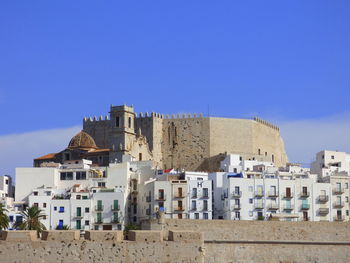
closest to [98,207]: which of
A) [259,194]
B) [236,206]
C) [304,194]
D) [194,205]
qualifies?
[194,205]

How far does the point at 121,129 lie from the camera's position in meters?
74.6

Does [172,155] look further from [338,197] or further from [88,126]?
[338,197]

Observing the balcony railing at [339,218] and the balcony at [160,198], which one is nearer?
the balcony at [160,198]

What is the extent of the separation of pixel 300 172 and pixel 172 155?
16.6 metres

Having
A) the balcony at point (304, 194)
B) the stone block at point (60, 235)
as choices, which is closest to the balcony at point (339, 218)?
the balcony at point (304, 194)

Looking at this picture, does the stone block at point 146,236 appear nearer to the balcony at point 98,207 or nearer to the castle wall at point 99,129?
the balcony at point 98,207

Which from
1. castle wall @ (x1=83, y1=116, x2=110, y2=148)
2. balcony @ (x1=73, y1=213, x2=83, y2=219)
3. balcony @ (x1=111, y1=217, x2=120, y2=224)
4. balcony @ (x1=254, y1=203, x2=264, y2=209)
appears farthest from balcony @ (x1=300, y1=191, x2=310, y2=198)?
castle wall @ (x1=83, y1=116, x2=110, y2=148)

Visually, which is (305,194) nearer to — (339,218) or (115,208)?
(339,218)

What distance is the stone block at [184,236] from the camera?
39188mm

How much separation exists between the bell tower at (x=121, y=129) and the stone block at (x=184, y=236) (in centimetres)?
3371

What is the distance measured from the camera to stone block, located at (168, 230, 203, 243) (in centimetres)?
3919

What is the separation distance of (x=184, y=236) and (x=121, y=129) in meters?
35.9

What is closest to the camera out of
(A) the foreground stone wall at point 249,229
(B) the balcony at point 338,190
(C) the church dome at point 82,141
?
(A) the foreground stone wall at point 249,229

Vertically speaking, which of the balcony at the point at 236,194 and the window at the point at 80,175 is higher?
the window at the point at 80,175
